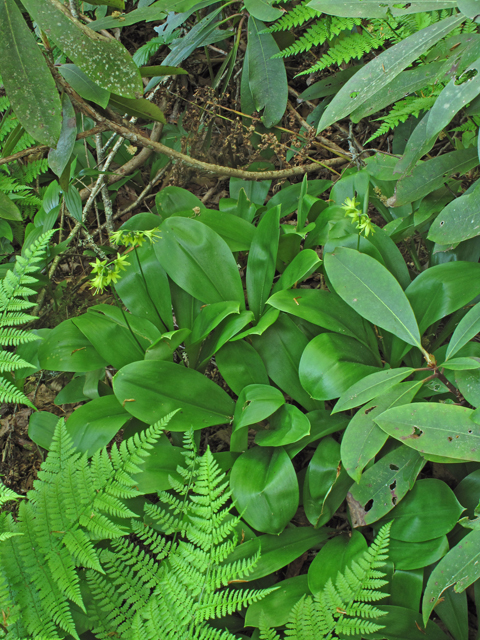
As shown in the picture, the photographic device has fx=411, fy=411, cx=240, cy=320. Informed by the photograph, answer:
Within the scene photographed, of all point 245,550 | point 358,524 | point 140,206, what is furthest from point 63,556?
point 140,206

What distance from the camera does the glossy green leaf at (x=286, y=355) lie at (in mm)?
1293

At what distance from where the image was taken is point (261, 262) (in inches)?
56.4

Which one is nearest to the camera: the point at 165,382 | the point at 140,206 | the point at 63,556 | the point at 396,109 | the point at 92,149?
the point at 63,556

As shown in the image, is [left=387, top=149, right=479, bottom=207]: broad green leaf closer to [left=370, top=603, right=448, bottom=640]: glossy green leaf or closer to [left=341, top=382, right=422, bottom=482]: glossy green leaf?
[left=341, top=382, right=422, bottom=482]: glossy green leaf

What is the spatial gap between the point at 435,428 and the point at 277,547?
53 cm

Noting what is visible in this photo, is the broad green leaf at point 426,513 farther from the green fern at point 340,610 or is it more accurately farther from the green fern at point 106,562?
the green fern at point 106,562

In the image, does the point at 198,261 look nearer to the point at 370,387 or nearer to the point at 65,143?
the point at 65,143

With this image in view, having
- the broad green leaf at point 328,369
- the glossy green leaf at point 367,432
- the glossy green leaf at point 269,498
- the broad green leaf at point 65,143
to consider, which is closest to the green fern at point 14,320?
the broad green leaf at point 65,143

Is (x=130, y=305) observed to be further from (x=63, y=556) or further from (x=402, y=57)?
(x=402, y=57)

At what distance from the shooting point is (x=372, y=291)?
3.87 feet

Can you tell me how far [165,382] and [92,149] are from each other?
179 cm

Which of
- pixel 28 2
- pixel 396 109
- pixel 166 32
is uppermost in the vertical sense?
pixel 28 2

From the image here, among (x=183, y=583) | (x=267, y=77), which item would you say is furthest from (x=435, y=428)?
(x=267, y=77)

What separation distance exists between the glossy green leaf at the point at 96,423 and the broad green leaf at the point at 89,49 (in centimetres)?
95
